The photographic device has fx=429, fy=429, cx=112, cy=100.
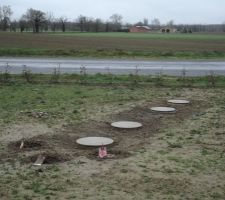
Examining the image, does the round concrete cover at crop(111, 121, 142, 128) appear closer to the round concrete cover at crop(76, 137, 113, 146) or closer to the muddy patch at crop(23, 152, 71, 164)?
the round concrete cover at crop(76, 137, 113, 146)

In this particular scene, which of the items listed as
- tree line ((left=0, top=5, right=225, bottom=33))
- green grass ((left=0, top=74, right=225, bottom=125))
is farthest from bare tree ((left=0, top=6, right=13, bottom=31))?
green grass ((left=0, top=74, right=225, bottom=125))

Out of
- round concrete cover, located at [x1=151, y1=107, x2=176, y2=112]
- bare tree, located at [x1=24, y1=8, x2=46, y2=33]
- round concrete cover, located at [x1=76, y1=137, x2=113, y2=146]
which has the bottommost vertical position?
round concrete cover, located at [x1=76, y1=137, x2=113, y2=146]

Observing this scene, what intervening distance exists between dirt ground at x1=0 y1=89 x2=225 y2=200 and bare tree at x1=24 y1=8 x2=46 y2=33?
109m

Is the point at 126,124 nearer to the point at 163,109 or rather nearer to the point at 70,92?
the point at 163,109

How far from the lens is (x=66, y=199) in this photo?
267 inches

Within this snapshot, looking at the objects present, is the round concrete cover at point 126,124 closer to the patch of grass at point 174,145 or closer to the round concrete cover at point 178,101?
the patch of grass at point 174,145

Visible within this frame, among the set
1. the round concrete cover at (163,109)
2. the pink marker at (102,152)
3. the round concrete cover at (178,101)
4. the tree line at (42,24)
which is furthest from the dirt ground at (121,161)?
the tree line at (42,24)

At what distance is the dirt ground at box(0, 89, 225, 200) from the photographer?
717cm

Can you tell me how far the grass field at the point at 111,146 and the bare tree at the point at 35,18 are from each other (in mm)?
102311

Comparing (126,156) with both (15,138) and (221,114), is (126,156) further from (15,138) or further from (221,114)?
(221,114)

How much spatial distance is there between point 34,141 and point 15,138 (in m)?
0.61

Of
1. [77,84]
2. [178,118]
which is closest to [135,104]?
[178,118]

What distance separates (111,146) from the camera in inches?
394

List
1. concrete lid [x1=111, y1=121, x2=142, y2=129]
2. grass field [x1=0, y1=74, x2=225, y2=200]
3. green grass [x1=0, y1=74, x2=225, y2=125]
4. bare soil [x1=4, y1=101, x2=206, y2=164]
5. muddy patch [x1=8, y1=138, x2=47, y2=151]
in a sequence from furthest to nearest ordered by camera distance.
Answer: green grass [x1=0, y1=74, x2=225, y2=125] < concrete lid [x1=111, y1=121, x2=142, y2=129] < muddy patch [x1=8, y1=138, x2=47, y2=151] < bare soil [x1=4, y1=101, x2=206, y2=164] < grass field [x1=0, y1=74, x2=225, y2=200]
